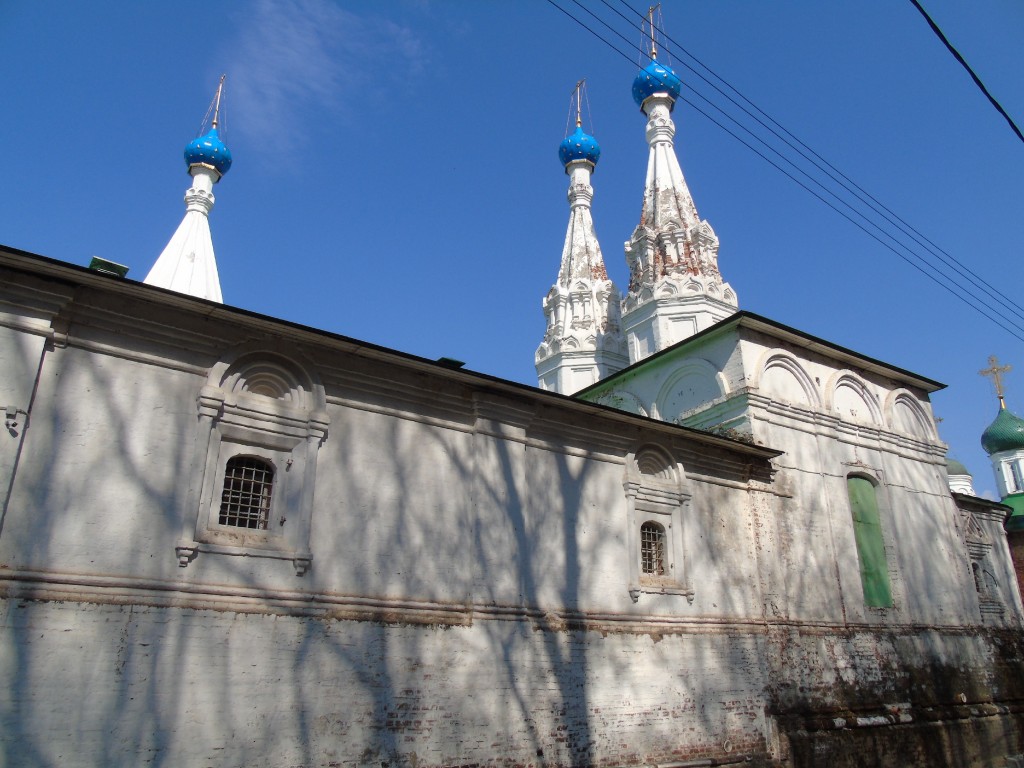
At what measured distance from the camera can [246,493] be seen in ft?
26.1

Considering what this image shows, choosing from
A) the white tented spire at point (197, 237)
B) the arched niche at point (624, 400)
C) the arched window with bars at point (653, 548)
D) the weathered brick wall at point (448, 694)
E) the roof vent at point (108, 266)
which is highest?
the white tented spire at point (197, 237)

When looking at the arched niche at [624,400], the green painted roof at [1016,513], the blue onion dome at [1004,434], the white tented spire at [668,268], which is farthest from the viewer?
the blue onion dome at [1004,434]

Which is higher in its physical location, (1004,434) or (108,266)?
(1004,434)

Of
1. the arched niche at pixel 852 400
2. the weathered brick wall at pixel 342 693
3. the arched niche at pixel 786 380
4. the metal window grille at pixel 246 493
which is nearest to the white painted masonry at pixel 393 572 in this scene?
the weathered brick wall at pixel 342 693

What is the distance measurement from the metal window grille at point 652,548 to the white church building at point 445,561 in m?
0.03

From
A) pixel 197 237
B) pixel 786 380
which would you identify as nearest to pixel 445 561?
pixel 786 380

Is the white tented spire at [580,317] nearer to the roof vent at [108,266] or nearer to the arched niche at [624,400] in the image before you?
the arched niche at [624,400]

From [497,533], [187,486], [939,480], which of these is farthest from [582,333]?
[187,486]

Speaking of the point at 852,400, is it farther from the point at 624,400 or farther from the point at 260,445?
the point at 260,445

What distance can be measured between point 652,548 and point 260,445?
5.78m

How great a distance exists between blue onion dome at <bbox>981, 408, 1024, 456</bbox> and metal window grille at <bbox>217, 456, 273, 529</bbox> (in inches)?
1556

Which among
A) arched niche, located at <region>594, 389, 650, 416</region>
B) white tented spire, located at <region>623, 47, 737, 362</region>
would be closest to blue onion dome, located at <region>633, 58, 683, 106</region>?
white tented spire, located at <region>623, 47, 737, 362</region>

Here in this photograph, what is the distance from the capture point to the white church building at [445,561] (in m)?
6.76

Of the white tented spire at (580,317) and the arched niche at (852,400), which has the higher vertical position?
the white tented spire at (580,317)
